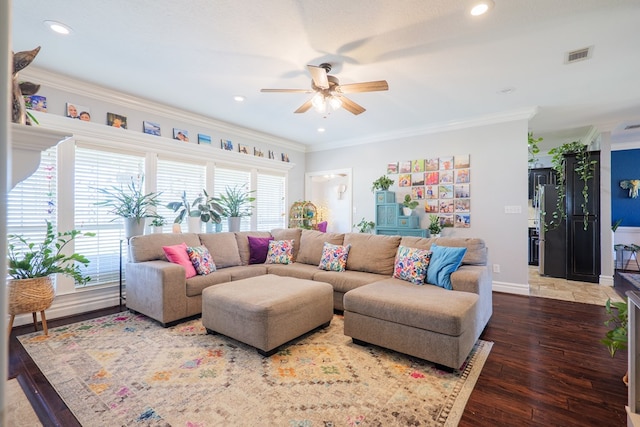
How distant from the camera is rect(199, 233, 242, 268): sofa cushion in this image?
3.78 meters

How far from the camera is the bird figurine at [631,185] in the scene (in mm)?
5969

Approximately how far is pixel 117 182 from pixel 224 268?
172cm

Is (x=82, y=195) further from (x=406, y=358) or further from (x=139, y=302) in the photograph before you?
(x=406, y=358)

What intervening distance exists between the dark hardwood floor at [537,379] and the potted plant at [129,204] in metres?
1.14

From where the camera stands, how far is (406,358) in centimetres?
230

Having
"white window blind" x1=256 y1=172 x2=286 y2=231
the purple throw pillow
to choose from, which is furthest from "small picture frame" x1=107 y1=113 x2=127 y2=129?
"white window blind" x1=256 y1=172 x2=286 y2=231

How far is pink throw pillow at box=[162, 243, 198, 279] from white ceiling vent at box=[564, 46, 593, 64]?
4.23 meters

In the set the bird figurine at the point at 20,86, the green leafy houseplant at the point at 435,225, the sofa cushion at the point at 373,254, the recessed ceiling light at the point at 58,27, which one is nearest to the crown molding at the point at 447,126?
the green leafy houseplant at the point at 435,225

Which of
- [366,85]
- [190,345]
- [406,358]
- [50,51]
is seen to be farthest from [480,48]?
[50,51]

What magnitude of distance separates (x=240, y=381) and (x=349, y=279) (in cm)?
154

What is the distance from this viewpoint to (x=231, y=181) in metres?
5.04

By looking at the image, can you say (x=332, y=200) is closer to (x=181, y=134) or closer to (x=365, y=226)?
(x=365, y=226)

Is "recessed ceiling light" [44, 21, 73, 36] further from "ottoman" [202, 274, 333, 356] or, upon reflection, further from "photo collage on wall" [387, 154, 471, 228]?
"photo collage on wall" [387, 154, 471, 228]

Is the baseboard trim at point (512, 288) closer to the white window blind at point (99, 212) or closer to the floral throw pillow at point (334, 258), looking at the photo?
the floral throw pillow at point (334, 258)
